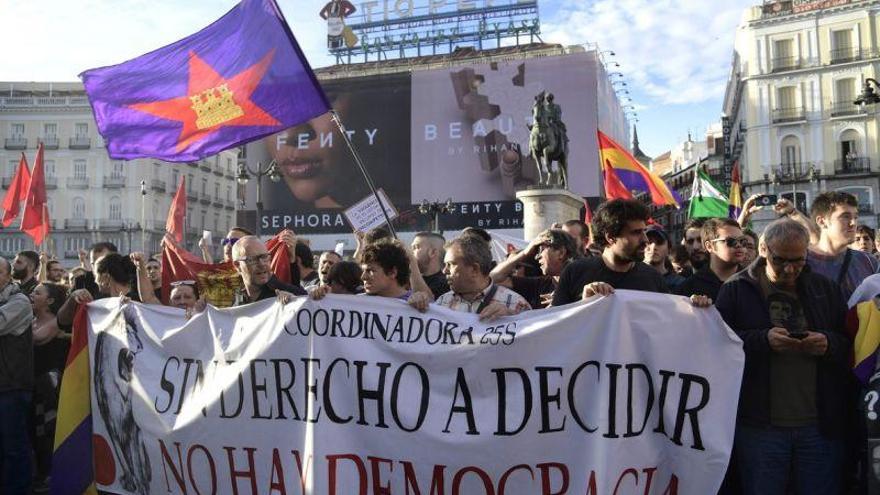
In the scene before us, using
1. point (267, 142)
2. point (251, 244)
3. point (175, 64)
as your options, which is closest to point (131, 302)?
point (251, 244)

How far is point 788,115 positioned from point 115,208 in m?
43.9

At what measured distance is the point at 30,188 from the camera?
37.3ft

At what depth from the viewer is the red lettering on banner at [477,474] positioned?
10.1 ft

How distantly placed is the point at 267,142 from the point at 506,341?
129 feet

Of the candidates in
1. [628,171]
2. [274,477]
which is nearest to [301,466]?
[274,477]

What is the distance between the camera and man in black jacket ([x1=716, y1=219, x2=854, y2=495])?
9.58ft

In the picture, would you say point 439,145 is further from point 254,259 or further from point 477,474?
point 477,474

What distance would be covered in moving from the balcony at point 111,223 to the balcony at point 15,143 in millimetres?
7200

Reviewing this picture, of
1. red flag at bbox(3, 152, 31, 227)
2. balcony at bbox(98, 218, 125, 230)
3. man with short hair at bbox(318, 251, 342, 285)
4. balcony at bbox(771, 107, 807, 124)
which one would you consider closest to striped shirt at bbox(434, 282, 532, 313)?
man with short hair at bbox(318, 251, 342, 285)

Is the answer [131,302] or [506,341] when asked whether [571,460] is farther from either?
[131,302]

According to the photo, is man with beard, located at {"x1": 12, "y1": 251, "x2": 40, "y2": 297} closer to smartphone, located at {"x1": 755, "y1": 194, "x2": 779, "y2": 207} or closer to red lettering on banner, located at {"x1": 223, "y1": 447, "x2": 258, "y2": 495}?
red lettering on banner, located at {"x1": 223, "y1": 447, "x2": 258, "y2": 495}

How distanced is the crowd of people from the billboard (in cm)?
3066

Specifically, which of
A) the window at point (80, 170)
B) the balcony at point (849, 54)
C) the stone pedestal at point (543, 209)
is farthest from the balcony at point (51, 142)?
the balcony at point (849, 54)

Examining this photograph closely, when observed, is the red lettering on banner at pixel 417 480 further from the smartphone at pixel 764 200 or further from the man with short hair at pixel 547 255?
the smartphone at pixel 764 200
